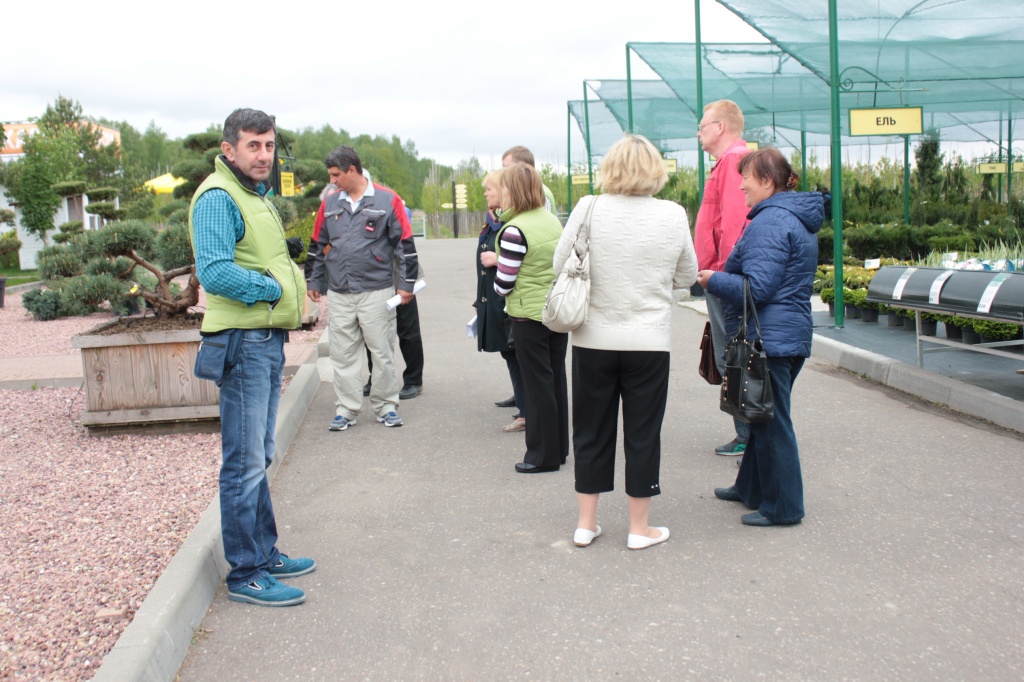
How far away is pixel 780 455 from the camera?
4480 millimetres

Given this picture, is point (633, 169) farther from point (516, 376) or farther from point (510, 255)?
point (516, 376)

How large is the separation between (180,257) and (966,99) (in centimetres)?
1424

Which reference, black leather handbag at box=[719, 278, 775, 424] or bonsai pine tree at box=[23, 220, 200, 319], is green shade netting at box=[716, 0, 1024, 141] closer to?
black leather handbag at box=[719, 278, 775, 424]

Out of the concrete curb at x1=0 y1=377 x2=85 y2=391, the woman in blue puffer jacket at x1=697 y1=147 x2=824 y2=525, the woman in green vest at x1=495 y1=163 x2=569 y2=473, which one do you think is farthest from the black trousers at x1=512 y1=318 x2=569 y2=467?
the concrete curb at x1=0 y1=377 x2=85 y2=391

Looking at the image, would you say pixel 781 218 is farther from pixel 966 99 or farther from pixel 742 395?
pixel 966 99

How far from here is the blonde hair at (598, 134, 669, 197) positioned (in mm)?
4043

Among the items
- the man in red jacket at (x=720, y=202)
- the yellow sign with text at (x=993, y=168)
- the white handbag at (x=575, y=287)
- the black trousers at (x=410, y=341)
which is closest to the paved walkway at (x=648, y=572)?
the man in red jacket at (x=720, y=202)

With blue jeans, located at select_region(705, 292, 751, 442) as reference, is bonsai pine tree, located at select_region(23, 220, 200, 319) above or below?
above

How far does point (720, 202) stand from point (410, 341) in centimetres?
338

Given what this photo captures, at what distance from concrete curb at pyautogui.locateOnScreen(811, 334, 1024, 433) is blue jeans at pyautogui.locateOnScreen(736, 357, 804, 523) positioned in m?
2.49

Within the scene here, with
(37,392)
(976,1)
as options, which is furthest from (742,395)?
(976,1)

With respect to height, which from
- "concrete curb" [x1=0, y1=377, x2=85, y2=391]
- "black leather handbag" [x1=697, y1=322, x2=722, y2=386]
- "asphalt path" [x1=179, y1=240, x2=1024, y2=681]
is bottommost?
"asphalt path" [x1=179, y1=240, x2=1024, y2=681]

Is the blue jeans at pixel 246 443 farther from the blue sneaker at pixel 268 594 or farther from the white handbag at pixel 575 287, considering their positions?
the white handbag at pixel 575 287

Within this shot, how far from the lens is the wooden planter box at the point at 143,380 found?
6.41 metres
